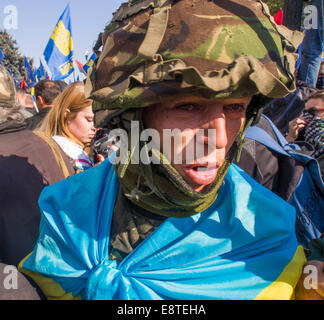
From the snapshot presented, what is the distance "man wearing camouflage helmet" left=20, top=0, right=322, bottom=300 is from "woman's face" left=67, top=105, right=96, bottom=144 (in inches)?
74.3

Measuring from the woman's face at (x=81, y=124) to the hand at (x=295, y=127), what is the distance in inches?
Result: 75.2

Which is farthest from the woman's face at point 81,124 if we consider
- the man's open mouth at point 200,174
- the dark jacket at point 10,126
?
the man's open mouth at point 200,174

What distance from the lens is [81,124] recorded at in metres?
3.34

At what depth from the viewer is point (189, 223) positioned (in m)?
1.39

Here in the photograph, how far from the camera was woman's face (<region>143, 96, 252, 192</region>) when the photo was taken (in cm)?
119

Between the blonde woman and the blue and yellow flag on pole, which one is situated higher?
the blue and yellow flag on pole

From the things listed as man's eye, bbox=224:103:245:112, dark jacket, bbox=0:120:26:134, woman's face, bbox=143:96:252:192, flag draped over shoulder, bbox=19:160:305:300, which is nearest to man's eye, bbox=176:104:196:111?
woman's face, bbox=143:96:252:192

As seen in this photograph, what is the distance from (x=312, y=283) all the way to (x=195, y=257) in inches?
16.6

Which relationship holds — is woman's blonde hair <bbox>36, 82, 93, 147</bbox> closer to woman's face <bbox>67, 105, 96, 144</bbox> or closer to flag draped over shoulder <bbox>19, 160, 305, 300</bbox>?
woman's face <bbox>67, 105, 96, 144</bbox>

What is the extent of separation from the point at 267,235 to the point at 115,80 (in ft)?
2.72

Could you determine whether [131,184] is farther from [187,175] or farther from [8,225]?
[8,225]

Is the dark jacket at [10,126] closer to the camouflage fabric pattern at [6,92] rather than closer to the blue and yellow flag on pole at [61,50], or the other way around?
the camouflage fabric pattern at [6,92]

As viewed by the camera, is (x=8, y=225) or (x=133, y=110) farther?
(x=8, y=225)
